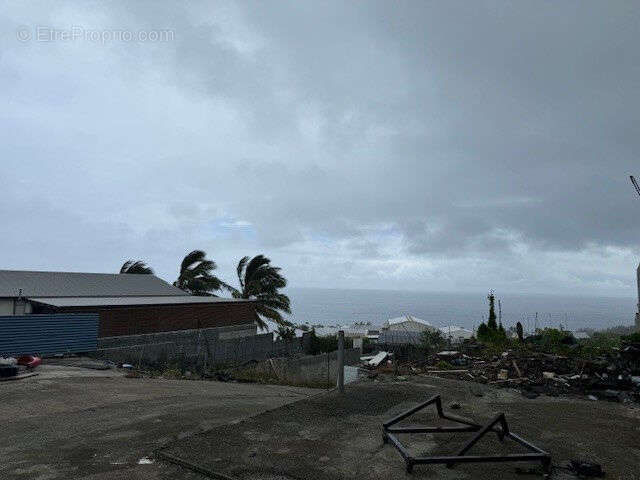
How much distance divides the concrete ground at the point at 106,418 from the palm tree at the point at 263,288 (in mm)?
21456

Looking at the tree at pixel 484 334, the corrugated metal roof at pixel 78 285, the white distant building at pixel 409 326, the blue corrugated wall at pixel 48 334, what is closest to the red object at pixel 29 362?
the blue corrugated wall at pixel 48 334

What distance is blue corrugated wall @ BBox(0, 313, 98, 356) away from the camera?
17.1m

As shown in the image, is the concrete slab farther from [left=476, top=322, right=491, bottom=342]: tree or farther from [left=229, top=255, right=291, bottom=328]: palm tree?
[left=229, top=255, right=291, bottom=328]: palm tree

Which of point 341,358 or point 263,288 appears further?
point 263,288

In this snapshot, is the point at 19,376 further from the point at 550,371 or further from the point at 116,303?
the point at 550,371

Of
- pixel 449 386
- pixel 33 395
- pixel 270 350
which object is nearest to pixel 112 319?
pixel 270 350

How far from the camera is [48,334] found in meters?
17.9

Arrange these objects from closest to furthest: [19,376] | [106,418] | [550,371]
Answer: [106,418] < [550,371] < [19,376]

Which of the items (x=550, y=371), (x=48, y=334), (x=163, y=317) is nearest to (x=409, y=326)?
(x=163, y=317)

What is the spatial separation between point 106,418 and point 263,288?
94.2ft

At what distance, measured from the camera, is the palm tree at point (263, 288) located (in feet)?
119

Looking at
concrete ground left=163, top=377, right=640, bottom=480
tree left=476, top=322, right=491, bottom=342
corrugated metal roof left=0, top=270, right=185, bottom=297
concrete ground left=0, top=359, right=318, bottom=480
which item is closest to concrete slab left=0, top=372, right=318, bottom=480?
concrete ground left=0, top=359, right=318, bottom=480

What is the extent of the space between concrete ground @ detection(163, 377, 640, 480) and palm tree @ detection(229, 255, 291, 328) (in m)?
27.4

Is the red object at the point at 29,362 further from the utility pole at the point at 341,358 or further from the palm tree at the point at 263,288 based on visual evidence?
the palm tree at the point at 263,288
